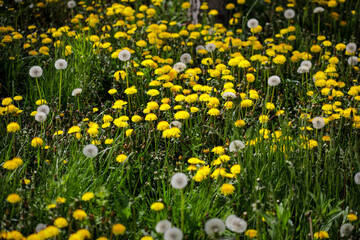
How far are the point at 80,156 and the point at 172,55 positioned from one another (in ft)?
6.80

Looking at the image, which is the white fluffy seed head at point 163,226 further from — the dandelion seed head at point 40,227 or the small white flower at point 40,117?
the small white flower at point 40,117

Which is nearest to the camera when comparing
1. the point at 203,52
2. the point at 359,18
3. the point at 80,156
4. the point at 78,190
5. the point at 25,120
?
the point at 78,190

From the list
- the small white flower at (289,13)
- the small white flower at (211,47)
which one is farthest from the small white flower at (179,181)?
the small white flower at (289,13)

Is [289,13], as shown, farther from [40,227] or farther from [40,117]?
[40,227]

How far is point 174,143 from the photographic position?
3.01 m

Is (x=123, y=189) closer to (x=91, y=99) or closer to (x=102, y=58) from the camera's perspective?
(x=91, y=99)

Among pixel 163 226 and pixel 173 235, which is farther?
pixel 163 226

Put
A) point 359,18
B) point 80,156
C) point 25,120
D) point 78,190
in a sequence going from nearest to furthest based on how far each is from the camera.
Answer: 1. point 78,190
2. point 80,156
3. point 25,120
4. point 359,18

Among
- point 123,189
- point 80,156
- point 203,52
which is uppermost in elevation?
point 203,52

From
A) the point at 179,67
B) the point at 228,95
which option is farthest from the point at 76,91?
the point at 228,95

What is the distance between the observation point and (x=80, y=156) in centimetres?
280

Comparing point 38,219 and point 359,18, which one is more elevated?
point 359,18

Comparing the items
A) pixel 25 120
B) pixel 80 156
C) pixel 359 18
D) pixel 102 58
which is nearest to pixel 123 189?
pixel 80 156

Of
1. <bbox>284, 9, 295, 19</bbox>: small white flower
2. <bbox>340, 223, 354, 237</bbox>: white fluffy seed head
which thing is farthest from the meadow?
<bbox>284, 9, 295, 19</bbox>: small white flower
